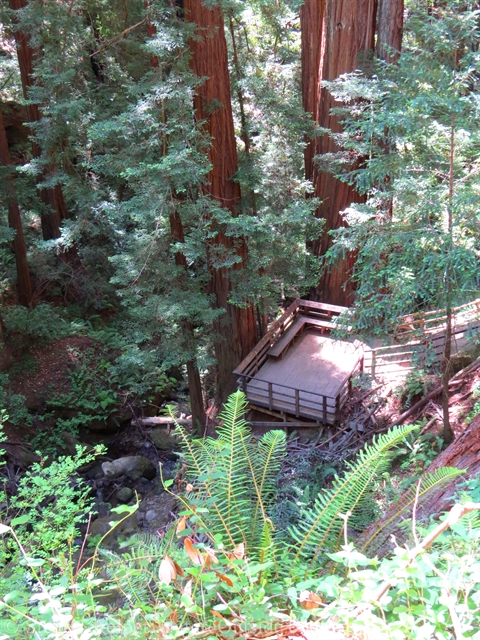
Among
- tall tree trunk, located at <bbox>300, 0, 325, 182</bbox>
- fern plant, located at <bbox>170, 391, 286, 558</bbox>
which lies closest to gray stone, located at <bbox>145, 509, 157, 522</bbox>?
fern plant, located at <bbox>170, 391, 286, 558</bbox>

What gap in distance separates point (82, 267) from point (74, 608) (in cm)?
1178

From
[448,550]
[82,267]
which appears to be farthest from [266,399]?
[448,550]

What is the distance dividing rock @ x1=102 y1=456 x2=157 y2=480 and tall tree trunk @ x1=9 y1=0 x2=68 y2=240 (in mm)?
5938

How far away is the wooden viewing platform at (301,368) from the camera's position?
8.76m

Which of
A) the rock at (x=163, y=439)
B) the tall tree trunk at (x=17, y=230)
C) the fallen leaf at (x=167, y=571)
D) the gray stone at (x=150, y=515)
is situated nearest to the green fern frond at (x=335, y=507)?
the fallen leaf at (x=167, y=571)

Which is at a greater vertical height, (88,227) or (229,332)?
(88,227)

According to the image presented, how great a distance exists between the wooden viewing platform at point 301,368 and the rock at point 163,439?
2625 millimetres

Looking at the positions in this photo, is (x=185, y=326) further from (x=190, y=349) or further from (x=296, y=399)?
(x=296, y=399)

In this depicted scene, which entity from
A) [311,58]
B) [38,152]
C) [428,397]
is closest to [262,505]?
[428,397]

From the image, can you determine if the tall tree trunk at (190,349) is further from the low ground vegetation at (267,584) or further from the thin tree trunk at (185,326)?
the low ground vegetation at (267,584)

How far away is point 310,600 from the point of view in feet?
5.17

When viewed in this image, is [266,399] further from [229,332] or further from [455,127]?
[455,127]

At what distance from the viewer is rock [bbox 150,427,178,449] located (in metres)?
10.9

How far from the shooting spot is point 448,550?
1892 mm
